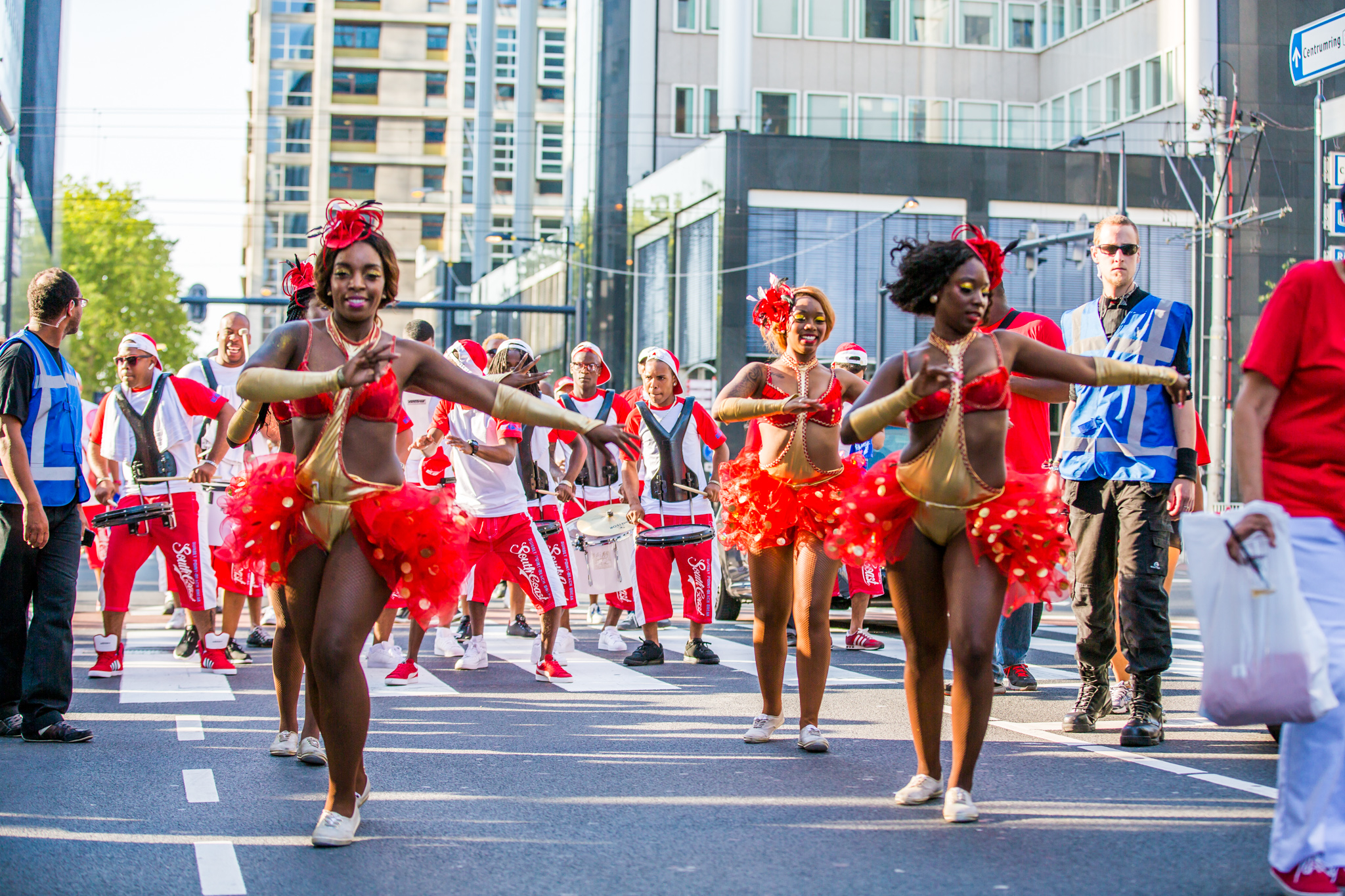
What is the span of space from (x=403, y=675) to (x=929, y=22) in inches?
1766

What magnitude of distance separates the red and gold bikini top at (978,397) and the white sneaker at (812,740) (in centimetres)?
195

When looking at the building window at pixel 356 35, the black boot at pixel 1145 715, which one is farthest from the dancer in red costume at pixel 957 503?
the building window at pixel 356 35

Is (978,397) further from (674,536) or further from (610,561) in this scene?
(610,561)

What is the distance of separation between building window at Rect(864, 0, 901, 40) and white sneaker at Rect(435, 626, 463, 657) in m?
41.9

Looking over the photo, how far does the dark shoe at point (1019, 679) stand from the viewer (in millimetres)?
8758

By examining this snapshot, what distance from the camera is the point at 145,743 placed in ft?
22.8

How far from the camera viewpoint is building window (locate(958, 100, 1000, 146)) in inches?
1916

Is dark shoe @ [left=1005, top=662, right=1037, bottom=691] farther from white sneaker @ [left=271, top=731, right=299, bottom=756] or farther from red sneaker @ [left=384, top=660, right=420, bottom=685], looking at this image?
white sneaker @ [left=271, top=731, right=299, bottom=756]

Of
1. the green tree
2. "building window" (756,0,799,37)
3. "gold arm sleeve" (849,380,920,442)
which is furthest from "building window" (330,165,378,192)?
"gold arm sleeve" (849,380,920,442)

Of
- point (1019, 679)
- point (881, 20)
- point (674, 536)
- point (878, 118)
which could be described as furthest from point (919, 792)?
point (881, 20)

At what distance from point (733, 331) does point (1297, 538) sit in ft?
117

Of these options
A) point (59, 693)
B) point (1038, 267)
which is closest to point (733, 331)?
point (1038, 267)

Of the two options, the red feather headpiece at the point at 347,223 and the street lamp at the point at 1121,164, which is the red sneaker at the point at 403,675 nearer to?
the red feather headpiece at the point at 347,223

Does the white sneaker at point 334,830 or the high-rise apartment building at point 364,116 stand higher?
the high-rise apartment building at point 364,116
